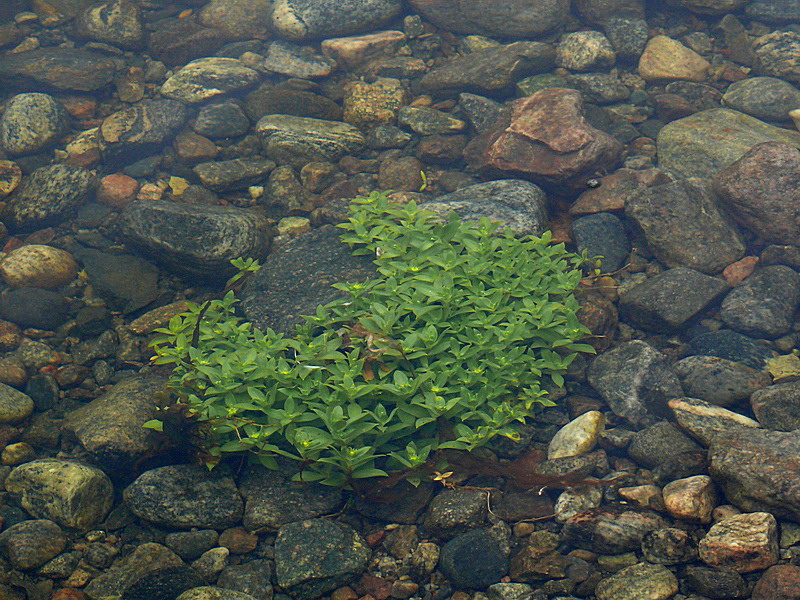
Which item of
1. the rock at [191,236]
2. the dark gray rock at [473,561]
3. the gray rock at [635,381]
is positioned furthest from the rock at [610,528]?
the rock at [191,236]

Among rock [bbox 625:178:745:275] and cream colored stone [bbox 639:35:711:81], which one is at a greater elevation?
cream colored stone [bbox 639:35:711:81]

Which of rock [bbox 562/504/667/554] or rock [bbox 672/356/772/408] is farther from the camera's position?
rock [bbox 672/356/772/408]

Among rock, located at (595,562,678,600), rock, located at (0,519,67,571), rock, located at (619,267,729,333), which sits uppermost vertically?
rock, located at (619,267,729,333)

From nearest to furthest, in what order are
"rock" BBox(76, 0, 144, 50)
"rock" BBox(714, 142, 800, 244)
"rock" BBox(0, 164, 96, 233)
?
"rock" BBox(714, 142, 800, 244) < "rock" BBox(0, 164, 96, 233) < "rock" BBox(76, 0, 144, 50)

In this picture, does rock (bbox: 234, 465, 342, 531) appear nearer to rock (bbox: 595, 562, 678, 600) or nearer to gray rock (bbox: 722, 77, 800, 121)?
rock (bbox: 595, 562, 678, 600)

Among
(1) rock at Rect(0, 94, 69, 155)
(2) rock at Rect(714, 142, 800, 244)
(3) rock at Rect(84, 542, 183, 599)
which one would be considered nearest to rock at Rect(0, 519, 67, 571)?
(3) rock at Rect(84, 542, 183, 599)

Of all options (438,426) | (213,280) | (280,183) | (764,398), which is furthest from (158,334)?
(764,398)

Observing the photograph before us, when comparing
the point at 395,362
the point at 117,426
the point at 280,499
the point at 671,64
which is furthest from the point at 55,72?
the point at 671,64

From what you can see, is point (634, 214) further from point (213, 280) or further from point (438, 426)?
point (213, 280)
